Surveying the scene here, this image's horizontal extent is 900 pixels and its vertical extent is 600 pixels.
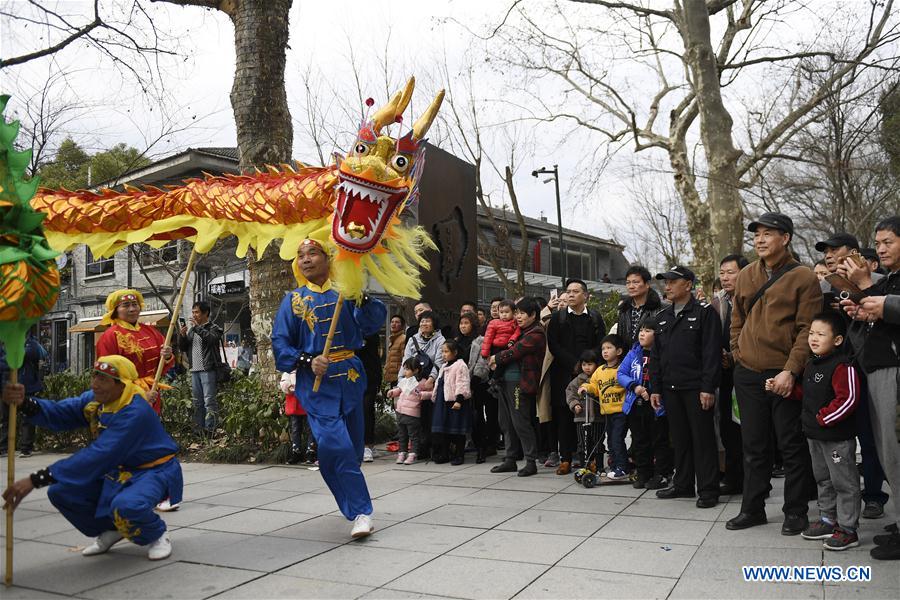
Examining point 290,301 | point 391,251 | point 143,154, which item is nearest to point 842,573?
point 391,251

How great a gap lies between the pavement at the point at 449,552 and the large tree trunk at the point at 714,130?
375 inches

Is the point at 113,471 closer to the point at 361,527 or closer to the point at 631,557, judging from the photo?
the point at 361,527

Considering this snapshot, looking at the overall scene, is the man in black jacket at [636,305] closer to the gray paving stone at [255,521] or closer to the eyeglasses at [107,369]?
the gray paving stone at [255,521]

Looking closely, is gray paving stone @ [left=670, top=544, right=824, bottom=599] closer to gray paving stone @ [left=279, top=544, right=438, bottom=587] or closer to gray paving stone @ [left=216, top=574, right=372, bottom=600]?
gray paving stone @ [left=279, top=544, right=438, bottom=587]

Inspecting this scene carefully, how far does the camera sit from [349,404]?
5.12 metres

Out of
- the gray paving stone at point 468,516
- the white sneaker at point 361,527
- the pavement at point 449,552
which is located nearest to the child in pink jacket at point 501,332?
the pavement at point 449,552

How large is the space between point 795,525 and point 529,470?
291cm

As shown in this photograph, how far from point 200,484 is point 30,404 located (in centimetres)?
305

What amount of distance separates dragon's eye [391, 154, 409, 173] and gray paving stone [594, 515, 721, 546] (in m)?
2.68

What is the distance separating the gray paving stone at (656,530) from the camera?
15.0ft

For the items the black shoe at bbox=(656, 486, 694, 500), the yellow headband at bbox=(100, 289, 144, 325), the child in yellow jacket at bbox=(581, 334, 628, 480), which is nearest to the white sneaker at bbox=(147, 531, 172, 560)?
the yellow headband at bbox=(100, 289, 144, 325)

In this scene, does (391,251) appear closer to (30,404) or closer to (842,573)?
(30,404)

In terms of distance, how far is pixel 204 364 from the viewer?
9.33 meters

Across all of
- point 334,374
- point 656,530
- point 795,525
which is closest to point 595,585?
point 656,530
